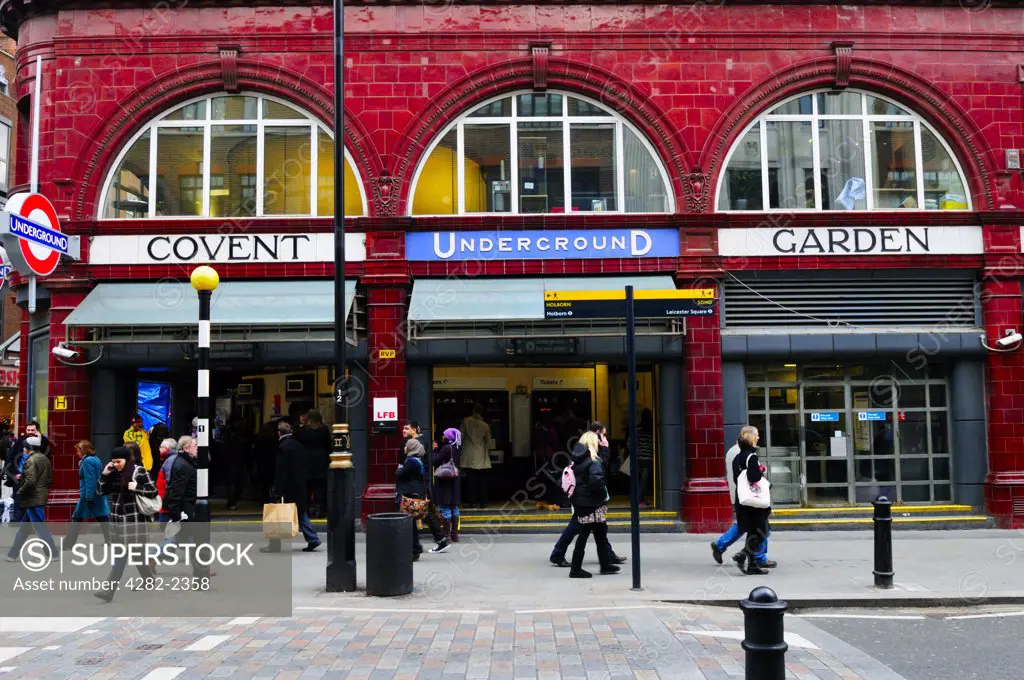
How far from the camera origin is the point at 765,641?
4.57 meters

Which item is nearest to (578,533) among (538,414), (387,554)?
(387,554)

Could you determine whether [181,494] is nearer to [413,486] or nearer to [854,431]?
[413,486]

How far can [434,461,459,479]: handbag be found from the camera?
13.0 metres

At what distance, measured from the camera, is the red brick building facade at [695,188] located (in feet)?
48.5

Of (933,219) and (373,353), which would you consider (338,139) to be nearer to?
(373,353)

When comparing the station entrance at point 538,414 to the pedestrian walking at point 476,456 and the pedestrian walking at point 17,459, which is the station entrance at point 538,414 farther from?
the pedestrian walking at point 17,459

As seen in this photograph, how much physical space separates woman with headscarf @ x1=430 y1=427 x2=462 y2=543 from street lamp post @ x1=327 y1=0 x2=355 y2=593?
3.01 meters

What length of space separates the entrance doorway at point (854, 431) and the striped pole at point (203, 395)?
29.9 ft

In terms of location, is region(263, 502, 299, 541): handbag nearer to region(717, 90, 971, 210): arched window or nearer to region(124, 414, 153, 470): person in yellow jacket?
region(124, 414, 153, 470): person in yellow jacket

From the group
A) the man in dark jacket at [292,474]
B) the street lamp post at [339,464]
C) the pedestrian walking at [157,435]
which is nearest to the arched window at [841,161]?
the street lamp post at [339,464]

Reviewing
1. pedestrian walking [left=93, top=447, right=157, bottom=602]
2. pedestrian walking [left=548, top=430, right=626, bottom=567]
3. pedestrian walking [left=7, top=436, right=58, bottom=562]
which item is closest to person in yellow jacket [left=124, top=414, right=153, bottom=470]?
pedestrian walking [left=7, top=436, right=58, bottom=562]

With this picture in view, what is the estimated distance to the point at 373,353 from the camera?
14641 mm

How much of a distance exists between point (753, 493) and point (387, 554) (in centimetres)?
448

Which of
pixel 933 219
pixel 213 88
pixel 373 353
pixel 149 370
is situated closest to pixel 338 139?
pixel 373 353
